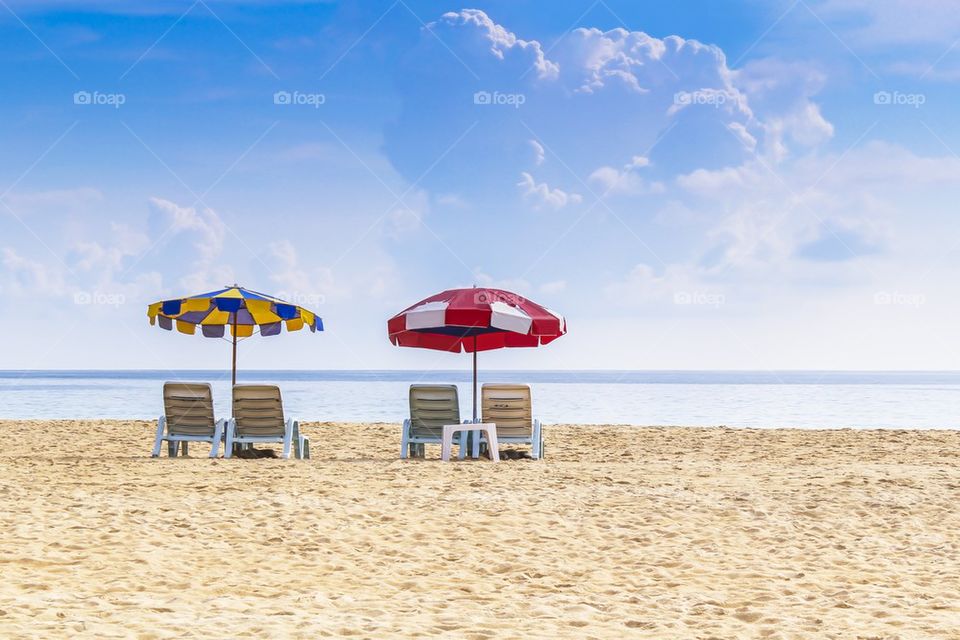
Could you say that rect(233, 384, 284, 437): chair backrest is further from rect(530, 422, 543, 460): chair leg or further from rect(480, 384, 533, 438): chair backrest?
rect(530, 422, 543, 460): chair leg

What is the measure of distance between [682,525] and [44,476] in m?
5.41

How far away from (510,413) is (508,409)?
0.05 m

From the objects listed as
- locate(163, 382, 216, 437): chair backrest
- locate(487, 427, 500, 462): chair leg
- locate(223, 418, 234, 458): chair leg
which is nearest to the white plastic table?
locate(487, 427, 500, 462): chair leg

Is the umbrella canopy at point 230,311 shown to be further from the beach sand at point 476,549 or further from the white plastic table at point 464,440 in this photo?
the white plastic table at point 464,440

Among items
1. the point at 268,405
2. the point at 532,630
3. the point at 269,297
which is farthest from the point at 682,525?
the point at 269,297

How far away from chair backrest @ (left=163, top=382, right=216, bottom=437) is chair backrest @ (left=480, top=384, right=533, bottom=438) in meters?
2.91

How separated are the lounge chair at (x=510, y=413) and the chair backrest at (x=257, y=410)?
2.18 metres

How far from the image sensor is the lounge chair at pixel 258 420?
9086 millimetres

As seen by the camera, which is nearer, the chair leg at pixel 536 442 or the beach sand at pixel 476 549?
the beach sand at pixel 476 549

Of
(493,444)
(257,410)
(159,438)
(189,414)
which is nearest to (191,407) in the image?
(189,414)

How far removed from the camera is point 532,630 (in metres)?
3.60

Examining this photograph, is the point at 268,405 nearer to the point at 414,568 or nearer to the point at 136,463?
the point at 136,463

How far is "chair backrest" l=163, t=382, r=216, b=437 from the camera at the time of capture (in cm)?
920

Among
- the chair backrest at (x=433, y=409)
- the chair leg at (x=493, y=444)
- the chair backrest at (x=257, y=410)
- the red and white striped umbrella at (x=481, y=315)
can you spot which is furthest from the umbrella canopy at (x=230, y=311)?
the chair leg at (x=493, y=444)
